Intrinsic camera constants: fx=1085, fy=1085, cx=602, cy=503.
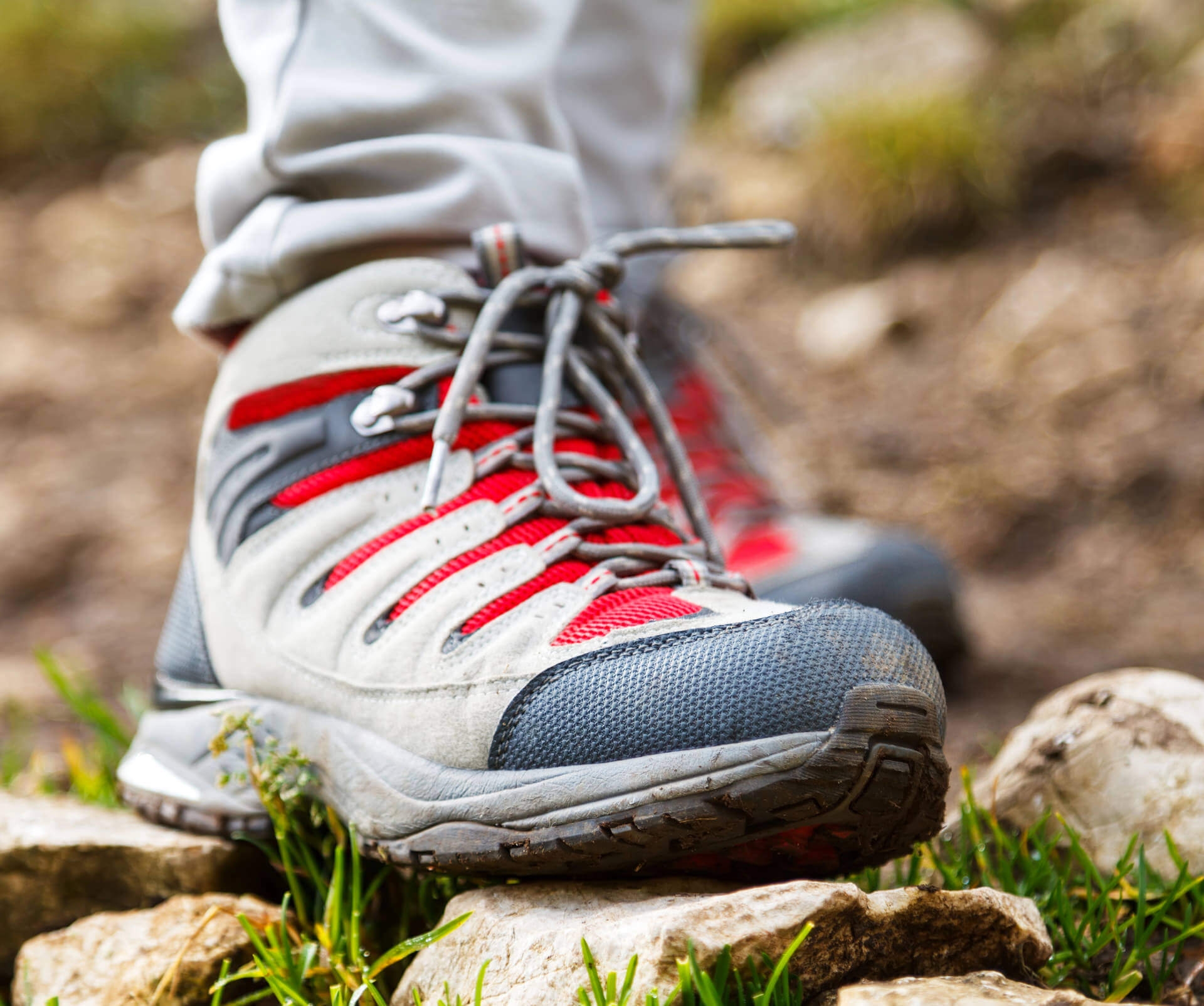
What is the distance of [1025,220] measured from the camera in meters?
3.82

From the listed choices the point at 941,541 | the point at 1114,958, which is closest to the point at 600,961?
the point at 1114,958

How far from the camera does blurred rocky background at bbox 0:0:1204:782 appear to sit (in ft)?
8.38

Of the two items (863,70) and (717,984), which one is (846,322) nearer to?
(863,70)

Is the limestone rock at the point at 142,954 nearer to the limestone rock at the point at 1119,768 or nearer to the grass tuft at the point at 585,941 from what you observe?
the grass tuft at the point at 585,941

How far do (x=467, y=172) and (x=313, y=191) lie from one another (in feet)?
0.64

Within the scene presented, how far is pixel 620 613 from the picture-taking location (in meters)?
1.00

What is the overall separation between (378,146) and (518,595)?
535 mm

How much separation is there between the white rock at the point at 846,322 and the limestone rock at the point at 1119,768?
8.34ft

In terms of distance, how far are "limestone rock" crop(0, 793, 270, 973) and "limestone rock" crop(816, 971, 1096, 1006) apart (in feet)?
2.23

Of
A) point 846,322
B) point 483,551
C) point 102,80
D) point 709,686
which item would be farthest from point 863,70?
point 709,686

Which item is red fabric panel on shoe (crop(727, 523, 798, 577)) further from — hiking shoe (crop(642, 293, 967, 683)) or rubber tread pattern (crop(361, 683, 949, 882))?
rubber tread pattern (crop(361, 683, 949, 882))

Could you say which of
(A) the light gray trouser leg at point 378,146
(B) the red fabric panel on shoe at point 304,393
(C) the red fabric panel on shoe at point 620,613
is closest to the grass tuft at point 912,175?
(A) the light gray trouser leg at point 378,146
